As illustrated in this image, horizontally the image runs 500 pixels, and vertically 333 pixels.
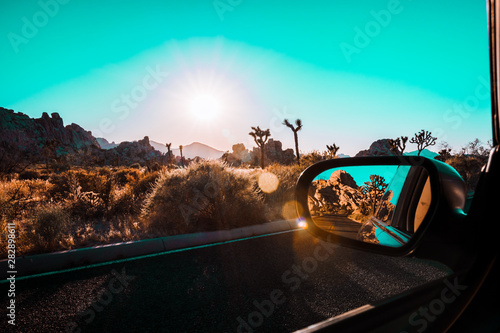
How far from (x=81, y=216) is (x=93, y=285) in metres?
5.15

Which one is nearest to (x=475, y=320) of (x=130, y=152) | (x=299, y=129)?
(x=299, y=129)

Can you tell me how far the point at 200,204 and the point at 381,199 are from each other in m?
5.49

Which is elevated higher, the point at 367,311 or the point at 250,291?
the point at 367,311

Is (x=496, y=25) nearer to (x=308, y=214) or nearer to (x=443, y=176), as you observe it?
(x=443, y=176)

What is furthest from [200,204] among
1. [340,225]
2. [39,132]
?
[39,132]

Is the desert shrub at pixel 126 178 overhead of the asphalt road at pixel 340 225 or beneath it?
overhead

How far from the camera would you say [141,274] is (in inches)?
149
